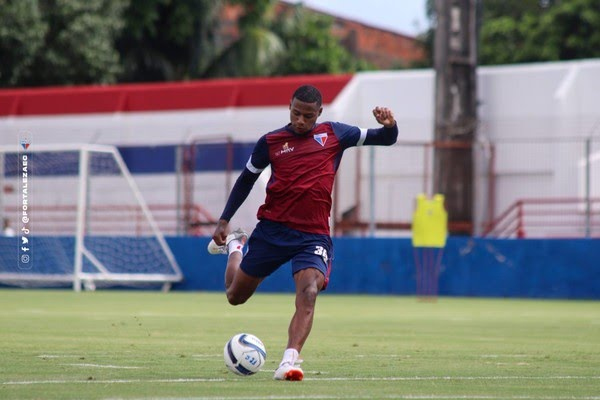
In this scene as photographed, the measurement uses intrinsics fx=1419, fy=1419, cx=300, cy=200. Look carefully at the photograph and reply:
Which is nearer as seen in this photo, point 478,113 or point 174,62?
point 478,113

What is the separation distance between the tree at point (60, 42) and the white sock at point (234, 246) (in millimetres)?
29785

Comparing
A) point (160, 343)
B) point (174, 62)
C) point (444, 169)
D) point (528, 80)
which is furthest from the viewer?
point (174, 62)

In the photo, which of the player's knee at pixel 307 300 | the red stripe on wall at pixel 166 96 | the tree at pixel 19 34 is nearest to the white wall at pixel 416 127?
the red stripe on wall at pixel 166 96

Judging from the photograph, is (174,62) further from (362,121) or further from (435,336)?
(435,336)

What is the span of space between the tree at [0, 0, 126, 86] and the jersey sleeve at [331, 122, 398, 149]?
100.0ft

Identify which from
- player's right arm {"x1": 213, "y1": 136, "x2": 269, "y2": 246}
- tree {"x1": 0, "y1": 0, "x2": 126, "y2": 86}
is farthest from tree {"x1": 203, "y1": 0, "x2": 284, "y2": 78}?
player's right arm {"x1": 213, "y1": 136, "x2": 269, "y2": 246}

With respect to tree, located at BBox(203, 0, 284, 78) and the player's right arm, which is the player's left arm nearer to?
the player's right arm

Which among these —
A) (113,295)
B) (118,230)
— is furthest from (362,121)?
(113,295)

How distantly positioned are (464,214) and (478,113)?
3.18m

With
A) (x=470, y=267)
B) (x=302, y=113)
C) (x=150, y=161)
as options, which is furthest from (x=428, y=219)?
(x=302, y=113)

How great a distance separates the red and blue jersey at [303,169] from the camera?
9.93 metres

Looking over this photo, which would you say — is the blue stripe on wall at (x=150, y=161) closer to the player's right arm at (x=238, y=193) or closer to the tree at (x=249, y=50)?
the tree at (x=249, y=50)

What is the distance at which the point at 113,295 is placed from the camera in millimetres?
24844

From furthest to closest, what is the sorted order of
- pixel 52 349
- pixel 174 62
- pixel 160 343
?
pixel 174 62 → pixel 160 343 → pixel 52 349
